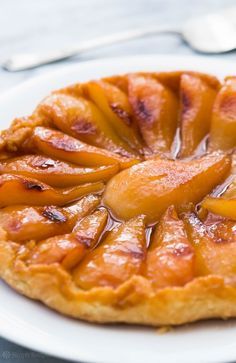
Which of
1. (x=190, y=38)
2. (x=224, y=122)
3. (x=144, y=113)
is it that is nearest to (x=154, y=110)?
(x=144, y=113)

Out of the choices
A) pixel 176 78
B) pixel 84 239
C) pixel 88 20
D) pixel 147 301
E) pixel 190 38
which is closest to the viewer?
pixel 147 301

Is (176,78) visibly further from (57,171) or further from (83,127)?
(57,171)

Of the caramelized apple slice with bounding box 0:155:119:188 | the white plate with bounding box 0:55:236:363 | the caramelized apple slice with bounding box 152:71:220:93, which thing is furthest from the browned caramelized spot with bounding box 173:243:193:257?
the caramelized apple slice with bounding box 152:71:220:93

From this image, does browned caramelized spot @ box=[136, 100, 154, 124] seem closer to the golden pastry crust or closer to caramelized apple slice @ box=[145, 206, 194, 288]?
caramelized apple slice @ box=[145, 206, 194, 288]

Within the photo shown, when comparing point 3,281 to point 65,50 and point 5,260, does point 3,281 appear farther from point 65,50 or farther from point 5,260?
point 65,50

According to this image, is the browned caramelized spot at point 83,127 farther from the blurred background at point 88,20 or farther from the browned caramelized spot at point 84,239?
the blurred background at point 88,20

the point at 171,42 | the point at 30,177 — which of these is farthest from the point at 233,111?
the point at 171,42
